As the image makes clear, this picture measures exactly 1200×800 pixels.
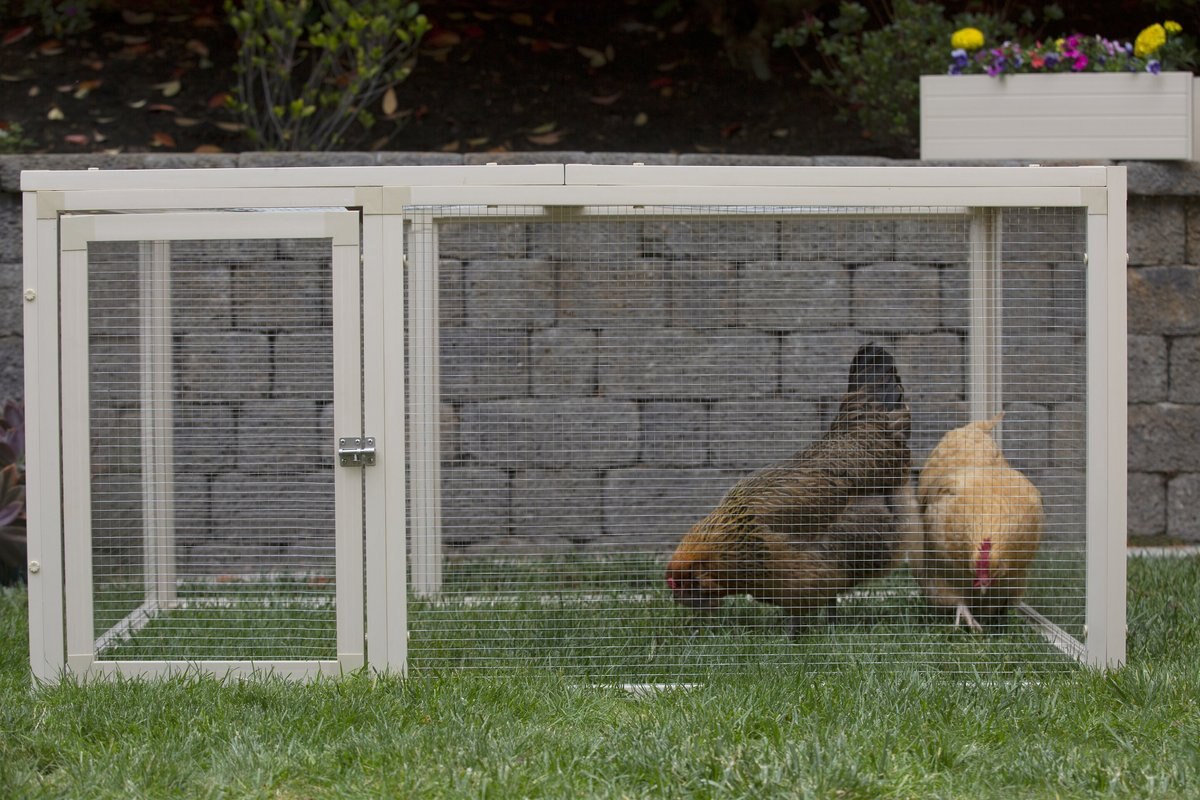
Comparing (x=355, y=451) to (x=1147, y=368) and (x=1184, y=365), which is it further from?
(x=1184, y=365)

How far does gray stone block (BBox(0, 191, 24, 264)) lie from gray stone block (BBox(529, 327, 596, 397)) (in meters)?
1.95

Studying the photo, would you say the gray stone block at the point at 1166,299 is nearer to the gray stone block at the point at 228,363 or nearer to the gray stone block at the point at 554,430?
the gray stone block at the point at 554,430

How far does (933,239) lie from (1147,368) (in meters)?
1.18

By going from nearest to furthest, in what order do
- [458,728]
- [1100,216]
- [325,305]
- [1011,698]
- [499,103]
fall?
[458,728], [1011,698], [1100,216], [325,305], [499,103]

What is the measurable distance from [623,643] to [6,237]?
296 cm

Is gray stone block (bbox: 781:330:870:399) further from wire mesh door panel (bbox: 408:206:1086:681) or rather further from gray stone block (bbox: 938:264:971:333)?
gray stone block (bbox: 938:264:971:333)

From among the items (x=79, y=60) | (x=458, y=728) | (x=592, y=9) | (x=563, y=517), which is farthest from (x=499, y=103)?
(x=458, y=728)

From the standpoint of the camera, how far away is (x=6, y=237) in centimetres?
470

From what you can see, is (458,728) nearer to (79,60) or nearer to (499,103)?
(499,103)

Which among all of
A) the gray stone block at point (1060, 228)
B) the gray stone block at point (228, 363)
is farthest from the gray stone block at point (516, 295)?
the gray stone block at point (1060, 228)

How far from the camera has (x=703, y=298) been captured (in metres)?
4.56

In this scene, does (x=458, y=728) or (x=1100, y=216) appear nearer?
(x=458, y=728)

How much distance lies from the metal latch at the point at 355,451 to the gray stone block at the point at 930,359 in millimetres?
2050

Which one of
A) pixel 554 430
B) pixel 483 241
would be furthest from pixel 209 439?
pixel 554 430
